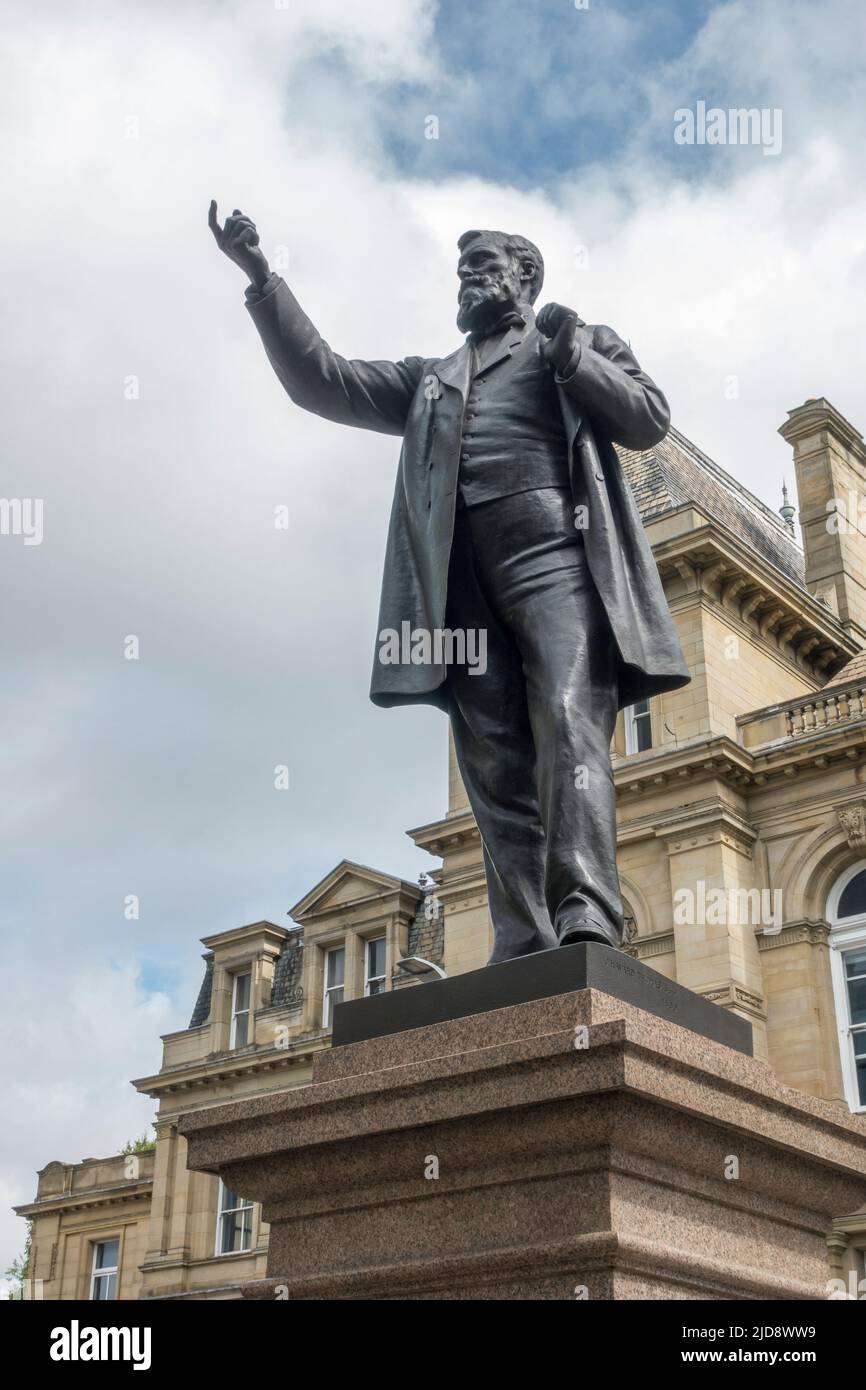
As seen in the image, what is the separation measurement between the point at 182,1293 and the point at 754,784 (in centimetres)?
1818

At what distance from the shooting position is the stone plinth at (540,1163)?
13.2 feet

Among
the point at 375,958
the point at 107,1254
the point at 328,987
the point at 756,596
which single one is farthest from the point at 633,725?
the point at 107,1254

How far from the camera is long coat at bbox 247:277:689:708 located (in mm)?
5336

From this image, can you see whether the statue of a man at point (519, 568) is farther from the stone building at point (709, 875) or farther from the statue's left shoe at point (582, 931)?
the stone building at point (709, 875)

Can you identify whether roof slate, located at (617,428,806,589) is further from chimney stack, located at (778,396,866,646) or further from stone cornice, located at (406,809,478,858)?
stone cornice, located at (406,809,478,858)

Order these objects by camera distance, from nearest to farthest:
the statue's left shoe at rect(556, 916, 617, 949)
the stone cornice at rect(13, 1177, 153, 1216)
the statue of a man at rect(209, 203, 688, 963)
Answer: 1. the statue's left shoe at rect(556, 916, 617, 949)
2. the statue of a man at rect(209, 203, 688, 963)
3. the stone cornice at rect(13, 1177, 153, 1216)

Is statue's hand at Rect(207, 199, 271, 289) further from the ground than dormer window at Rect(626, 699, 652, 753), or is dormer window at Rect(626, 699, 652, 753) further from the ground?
dormer window at Rect(626, 699, 652, 753)

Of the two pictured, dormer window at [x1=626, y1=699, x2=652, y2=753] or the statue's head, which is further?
dormer window at [x1=626, y1=699, x2=652, y2=753]

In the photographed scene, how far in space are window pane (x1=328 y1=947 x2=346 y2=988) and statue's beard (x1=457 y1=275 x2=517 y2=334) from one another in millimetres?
31499

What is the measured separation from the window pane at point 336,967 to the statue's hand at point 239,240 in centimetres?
3189

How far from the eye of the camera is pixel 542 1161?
416cm

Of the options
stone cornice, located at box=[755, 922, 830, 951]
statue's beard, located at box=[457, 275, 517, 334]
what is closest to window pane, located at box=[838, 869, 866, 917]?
stone cornice, located at box=[755, 922, 830, 951]

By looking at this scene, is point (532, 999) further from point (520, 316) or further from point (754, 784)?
point (754, 784)
